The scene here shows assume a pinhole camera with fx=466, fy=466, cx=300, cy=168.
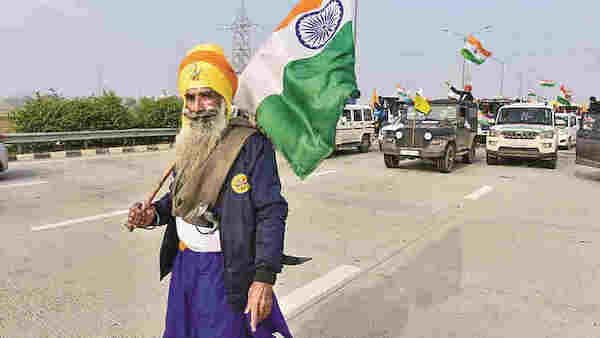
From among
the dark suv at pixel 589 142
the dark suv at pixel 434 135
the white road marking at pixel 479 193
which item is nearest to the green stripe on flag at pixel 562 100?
the dark suv at pixel 434 135

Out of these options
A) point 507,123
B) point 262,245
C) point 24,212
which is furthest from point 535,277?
point 507,123

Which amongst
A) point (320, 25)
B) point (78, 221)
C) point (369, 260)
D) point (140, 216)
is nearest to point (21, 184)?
point (78, 221)

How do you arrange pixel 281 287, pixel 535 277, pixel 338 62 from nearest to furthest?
pixel 338 62 → pixel 281 287 → pixel 535 277

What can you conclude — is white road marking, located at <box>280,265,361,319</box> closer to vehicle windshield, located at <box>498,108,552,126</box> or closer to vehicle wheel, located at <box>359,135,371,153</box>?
vehicle windshield, located at <box>498,108,552,126</box>

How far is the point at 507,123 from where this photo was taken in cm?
1477

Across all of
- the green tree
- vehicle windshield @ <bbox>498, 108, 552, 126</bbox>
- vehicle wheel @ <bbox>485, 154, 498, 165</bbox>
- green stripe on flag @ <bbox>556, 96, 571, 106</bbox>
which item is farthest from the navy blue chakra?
green stripe on flag @ <bbox>556, 96, 571, 106</bbox>

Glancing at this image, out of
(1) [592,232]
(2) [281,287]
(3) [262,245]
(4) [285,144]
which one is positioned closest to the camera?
(3) [262,245]

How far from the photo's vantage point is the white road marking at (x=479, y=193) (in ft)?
30.5

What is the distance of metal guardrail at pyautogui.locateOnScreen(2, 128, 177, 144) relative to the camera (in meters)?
14.0

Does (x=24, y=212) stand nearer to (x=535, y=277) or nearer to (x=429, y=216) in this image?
(x=429, y=216)

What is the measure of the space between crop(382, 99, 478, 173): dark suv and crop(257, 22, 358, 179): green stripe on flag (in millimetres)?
10326

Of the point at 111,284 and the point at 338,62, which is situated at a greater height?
the point at 338,62

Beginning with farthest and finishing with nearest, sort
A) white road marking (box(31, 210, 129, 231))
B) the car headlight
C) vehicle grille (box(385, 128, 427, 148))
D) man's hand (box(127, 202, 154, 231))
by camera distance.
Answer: the car headlight, vehicle grille (box(385, 128, 427, 148)), white road marking (box(31, 210, 129, 231)), man's hand (box(127, 202, 154, 231))

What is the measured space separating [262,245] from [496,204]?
7.63 meters
